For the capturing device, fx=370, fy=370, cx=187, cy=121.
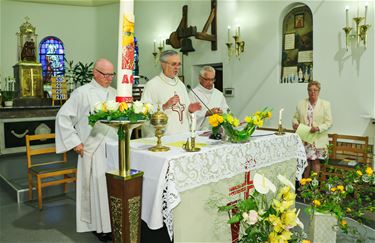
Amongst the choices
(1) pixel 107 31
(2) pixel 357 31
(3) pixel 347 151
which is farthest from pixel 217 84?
(1) pixel 107 31

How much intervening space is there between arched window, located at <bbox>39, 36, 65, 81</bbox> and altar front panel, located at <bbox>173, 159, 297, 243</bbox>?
1039cm

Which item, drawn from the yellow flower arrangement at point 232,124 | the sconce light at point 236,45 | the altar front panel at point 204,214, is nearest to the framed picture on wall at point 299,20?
the sconce light at point 236,45

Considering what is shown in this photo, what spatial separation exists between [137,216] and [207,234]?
2.61 feet

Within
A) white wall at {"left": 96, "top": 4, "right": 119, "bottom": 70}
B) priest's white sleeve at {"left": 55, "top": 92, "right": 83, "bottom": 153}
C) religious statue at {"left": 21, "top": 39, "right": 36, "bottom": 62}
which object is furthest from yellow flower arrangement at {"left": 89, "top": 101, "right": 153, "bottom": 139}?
white wall at {"left": 96, "top": 4, "right": 119, "bottom": 70}

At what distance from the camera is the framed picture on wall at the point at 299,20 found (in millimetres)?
6843

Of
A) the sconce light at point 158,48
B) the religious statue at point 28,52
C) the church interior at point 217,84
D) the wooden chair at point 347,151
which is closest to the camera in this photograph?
A: the church interior at point 217,84

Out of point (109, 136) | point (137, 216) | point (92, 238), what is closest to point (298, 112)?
point (109, 136)

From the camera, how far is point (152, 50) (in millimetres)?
10094

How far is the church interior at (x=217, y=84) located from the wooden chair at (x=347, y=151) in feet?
0.07

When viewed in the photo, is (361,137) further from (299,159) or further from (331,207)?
(331,207)

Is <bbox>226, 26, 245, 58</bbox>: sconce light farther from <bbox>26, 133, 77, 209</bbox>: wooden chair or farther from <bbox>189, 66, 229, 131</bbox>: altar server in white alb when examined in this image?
<bbox>26, 133, 77, 209</bbox>: wooden chair

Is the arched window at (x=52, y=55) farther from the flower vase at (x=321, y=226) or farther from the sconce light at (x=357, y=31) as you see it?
the flower vase at (x=321, y=226)

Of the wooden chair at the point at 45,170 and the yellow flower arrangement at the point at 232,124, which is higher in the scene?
the yellow flower arrangement at the point at 232,124

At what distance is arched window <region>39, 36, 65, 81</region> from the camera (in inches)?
479
